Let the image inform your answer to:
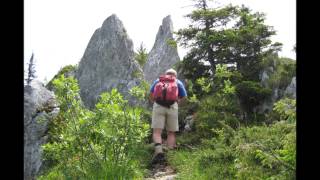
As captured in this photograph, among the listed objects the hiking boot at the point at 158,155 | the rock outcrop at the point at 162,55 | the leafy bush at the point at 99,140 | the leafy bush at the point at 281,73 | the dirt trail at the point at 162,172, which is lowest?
the dirt trail at the point at 162,172

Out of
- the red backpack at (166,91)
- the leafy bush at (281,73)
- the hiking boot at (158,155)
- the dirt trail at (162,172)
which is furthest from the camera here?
the leafy bush at (281,73)

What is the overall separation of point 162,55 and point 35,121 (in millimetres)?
8262

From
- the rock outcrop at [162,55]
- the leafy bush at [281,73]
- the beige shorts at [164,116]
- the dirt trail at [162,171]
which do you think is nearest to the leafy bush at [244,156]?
the dirt trail at [162,171]

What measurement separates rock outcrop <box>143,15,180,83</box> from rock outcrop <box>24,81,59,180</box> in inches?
258

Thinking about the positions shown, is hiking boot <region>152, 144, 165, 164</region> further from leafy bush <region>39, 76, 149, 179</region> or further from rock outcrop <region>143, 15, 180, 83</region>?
rock outcrop <region>143, 15, 180, 83</region>

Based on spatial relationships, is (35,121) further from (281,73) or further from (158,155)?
(281,73)

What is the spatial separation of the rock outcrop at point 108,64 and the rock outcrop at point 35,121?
4233mm

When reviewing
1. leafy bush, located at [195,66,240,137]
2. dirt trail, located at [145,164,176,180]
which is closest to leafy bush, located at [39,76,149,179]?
dirt trail, located at [145,164,176,180]

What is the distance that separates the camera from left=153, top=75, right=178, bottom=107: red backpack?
11.9 meters

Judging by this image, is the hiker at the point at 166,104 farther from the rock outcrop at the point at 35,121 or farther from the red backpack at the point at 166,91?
the rock outcrop at the point at 35,121

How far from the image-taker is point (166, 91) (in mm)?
11883

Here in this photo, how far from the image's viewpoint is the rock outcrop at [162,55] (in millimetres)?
19472
